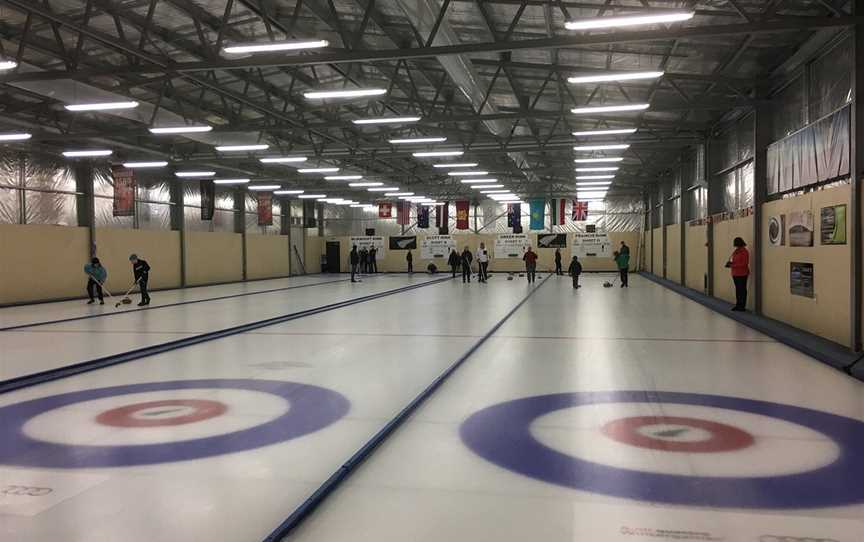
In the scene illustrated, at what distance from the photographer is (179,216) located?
2514 cm

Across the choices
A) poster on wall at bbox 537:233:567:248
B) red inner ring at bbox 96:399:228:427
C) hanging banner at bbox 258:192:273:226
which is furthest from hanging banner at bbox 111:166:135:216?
poster on wall at bbox 537:233:567:248

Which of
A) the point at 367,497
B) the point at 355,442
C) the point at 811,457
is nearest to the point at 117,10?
the point at 355,442

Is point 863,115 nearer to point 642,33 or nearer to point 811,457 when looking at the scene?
point 642,33

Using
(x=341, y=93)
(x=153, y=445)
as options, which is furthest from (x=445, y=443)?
(x=341, y=93)

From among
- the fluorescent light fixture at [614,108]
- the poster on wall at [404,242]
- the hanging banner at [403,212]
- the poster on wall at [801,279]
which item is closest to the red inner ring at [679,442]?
the poster on wall at [801,279]

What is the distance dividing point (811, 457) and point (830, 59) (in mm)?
7886

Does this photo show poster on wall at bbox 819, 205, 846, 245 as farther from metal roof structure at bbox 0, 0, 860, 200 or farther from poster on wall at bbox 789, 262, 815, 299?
metal roof structure at bbox 0, 0, 860, 200

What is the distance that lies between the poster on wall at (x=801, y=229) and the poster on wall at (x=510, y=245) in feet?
80.8

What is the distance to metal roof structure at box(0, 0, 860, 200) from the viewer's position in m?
9.45

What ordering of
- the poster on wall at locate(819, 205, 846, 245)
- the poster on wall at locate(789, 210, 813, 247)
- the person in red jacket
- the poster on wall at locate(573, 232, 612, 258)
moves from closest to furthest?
the poster on wall at locate(819, 205, 846, 245) < the poster on wall at locate(789, 210, 813, 247) < the person in red jacket < the poster on wall at locate(573, 232, 612, 258)

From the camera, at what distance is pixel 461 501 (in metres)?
3.55

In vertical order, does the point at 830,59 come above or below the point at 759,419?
above

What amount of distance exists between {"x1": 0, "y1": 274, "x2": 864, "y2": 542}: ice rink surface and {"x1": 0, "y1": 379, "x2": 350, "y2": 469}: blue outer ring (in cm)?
2

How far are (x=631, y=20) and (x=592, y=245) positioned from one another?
27.5 meters
